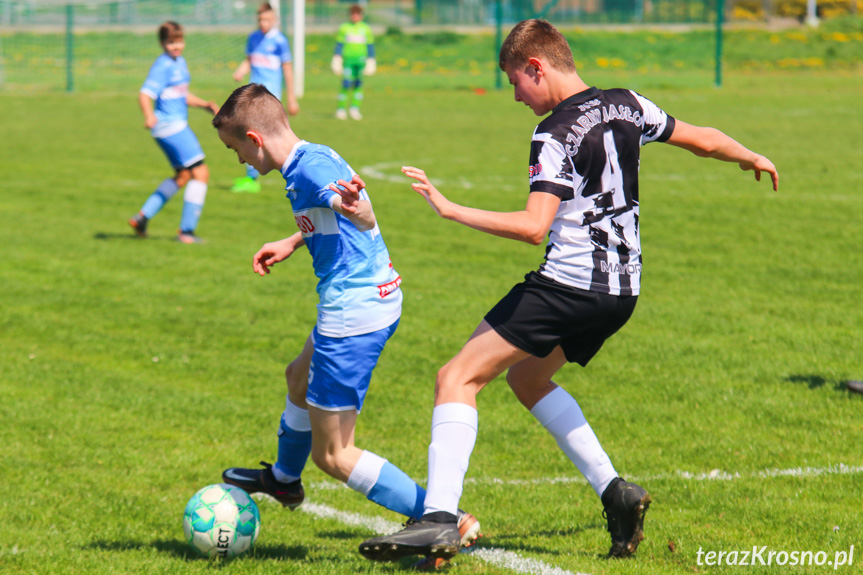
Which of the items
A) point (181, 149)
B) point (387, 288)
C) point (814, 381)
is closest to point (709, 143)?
point (387, 288)

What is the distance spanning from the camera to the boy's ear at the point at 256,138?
385 centimetres

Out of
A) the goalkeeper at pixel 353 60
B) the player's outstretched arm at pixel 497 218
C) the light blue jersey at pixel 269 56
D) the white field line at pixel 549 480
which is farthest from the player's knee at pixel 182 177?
the goalkeeper at pixel 353 60

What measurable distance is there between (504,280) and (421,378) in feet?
8.92

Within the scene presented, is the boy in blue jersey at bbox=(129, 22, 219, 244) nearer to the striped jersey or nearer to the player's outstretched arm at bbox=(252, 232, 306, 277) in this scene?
the player's outstretched arm at bbox=(252, 232, 306, 277)

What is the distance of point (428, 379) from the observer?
21.5 feet

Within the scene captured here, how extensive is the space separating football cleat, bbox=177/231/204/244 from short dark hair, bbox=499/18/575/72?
7.39m

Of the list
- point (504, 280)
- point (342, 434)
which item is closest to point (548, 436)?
point (342, 434)

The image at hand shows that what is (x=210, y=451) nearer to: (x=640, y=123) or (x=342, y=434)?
(x=342, y=434)

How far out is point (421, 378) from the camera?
258 inches

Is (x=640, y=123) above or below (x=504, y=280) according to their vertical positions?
above

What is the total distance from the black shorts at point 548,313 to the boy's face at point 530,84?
0.67 m

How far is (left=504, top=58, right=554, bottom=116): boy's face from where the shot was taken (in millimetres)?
3854

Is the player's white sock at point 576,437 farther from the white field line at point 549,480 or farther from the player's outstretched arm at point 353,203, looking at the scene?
the player's outstretched arm at point 353,203

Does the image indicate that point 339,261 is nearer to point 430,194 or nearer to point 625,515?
point 430,194
